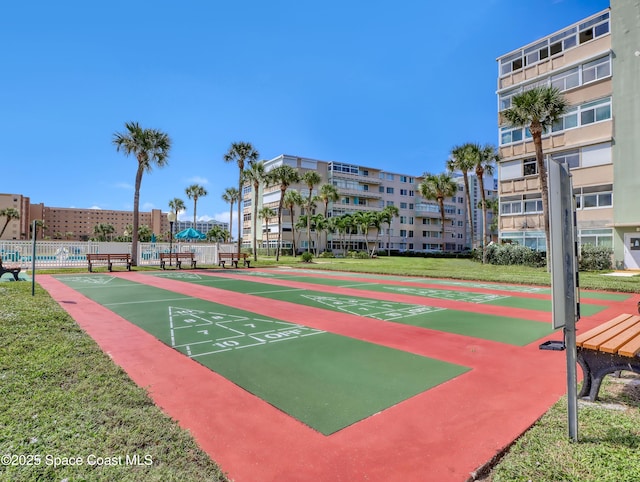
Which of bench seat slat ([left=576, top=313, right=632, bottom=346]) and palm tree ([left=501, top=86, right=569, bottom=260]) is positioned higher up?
palm tree ([left=501, top=86, right=569, bottom=260])

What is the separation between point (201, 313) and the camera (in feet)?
31.9

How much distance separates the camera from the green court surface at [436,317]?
24.9 ft

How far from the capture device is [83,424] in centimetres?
342

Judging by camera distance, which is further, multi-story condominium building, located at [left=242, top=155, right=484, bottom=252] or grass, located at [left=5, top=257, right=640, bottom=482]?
multi-story condominium building, located at [left=242, top=155, right=484, bottom=252]

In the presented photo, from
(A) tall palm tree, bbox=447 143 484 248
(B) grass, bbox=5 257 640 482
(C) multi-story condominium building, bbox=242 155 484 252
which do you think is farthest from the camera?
(C) multi-story condominium building, bbox=242 155 484 252

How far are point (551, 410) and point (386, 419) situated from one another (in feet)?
5.91

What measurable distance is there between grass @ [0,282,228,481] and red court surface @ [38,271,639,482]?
26cm

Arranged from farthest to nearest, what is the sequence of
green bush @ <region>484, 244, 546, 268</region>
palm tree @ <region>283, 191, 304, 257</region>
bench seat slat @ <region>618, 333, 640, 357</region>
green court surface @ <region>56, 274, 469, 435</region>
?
1. palm tree @ <region>283, 191, 304, 257</region>
2. green bush @ <region>484, 244, 546, 268</region>
3. green court surface @ <region>56, 274, 469, 435</region>
4. bench seat slat @ <region>618, 333, 640, 357</region>

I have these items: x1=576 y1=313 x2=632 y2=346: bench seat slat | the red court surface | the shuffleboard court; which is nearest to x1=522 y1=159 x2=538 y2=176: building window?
the shuffleboard court

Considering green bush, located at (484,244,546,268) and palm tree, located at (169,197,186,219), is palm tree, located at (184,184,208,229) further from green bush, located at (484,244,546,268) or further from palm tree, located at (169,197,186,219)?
green bush, located at (484,244,546,268)

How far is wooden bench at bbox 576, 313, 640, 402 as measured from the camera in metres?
3.84

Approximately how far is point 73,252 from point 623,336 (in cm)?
3161

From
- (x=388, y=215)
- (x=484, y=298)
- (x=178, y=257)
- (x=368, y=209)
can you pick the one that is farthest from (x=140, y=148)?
(x=368, y=209)

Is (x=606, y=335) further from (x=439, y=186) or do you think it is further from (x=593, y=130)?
(x=439, y=186)
